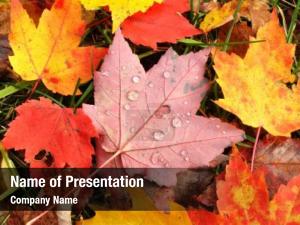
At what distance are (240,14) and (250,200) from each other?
1.76ft

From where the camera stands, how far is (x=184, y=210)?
110 cm

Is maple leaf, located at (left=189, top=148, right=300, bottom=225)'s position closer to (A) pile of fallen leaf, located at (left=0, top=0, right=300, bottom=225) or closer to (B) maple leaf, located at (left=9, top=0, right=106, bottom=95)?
(A) pile of fallen leaf, located at (left=0, top=0, right=300, bottom=225)

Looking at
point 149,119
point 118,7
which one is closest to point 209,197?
point 149,119

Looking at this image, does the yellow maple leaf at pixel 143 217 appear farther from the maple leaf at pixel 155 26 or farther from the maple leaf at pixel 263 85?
the maple leaf at pixel 155 26

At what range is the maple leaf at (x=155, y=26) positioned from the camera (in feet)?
3.92

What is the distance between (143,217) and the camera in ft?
3.53

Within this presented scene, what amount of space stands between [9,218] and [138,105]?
0.40 meters

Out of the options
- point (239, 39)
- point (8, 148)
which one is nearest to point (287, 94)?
point (239, 39)

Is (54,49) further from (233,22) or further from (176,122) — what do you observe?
(233,22)

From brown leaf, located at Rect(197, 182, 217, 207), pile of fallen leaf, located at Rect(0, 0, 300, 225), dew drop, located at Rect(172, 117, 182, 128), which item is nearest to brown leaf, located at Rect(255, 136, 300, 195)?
pile of fallen leaf, located at Rect(0, 0, 300, 225)

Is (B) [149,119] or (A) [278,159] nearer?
(B) [149,119]

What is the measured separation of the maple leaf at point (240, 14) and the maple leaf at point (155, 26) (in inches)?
3.8

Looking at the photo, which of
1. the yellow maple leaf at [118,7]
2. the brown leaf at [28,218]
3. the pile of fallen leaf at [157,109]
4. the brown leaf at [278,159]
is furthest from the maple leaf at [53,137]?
the brown leaf at [278,159]

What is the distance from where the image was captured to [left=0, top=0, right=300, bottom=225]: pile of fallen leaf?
1.08m
